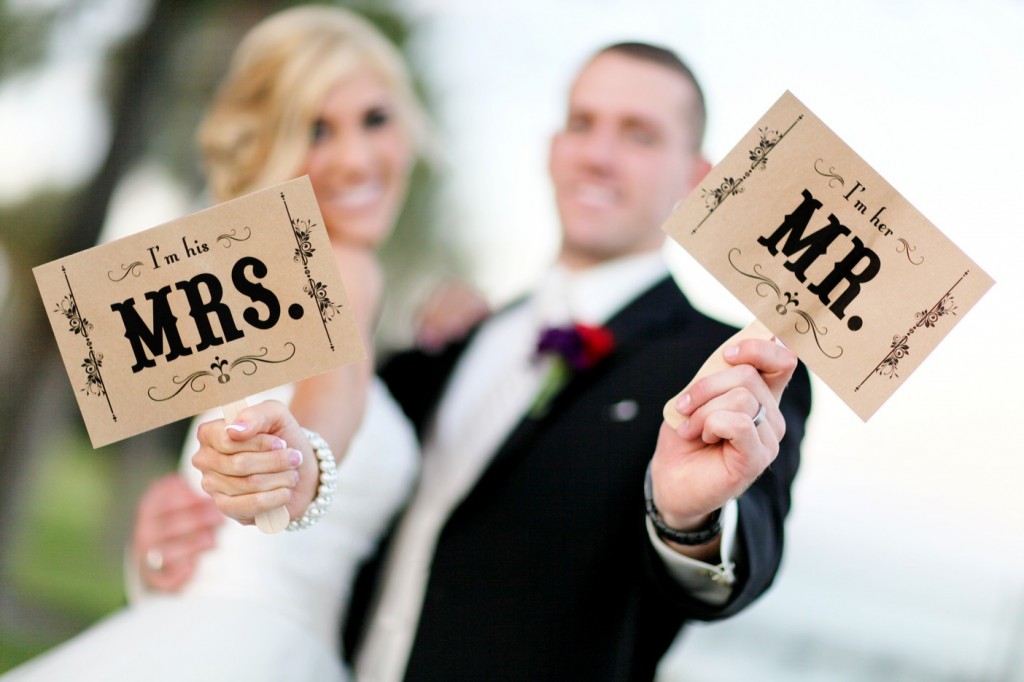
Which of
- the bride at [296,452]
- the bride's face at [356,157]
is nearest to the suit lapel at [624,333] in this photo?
the bride at [296,452]

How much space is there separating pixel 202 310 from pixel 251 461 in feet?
0.61

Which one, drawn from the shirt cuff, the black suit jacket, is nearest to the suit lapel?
the black suit jacket

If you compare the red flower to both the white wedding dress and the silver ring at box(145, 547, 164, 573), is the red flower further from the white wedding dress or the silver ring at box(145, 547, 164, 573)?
the silver ring at box(145, 547, 164, 573)

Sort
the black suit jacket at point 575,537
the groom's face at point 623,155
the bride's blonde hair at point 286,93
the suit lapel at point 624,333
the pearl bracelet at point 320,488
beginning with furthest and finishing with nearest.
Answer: the bride's blonde hair at point 286,93
the groom's face at point 623,155
the suit lapel at point 624,333
the black suit jacket at point 575,537
the pearl bracelet at point 320,488

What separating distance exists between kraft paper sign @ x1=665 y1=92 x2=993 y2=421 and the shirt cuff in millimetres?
222

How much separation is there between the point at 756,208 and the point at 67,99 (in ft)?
7.16

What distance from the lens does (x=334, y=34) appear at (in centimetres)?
189

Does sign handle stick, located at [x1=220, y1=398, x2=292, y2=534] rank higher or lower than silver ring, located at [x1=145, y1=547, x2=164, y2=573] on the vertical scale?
lower

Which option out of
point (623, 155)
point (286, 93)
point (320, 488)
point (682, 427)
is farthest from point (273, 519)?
point (286, 93)

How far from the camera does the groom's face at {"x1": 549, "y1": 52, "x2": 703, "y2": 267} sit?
1604 mm

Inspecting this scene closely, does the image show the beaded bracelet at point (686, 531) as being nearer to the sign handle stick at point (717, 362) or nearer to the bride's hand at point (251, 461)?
the sign handle stick at point (717, 362)

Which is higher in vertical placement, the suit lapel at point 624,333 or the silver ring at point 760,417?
the suit lapel at point 624,333

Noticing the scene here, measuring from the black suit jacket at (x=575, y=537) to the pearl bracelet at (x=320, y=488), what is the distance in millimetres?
430

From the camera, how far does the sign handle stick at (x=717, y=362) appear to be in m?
0.96
